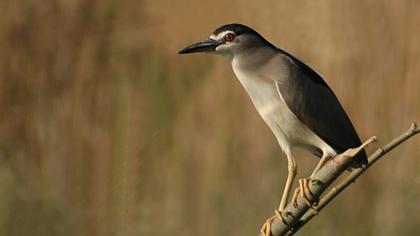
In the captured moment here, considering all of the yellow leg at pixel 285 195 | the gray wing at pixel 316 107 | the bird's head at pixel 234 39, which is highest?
the bird's head at pixel 234 39

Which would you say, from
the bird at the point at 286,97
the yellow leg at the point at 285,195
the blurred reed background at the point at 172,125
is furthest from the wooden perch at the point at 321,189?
the blurred reed background at the point at 172,125

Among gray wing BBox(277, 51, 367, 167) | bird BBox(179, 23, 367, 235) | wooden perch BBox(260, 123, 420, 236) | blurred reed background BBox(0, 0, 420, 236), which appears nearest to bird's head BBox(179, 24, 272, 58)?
bird BBox(179, 23, 367, 235)

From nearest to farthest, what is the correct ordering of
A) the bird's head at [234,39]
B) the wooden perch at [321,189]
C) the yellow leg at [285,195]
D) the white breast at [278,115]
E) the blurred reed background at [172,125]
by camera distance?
the wooden perch at [321,189]
the yellow leg at [285,195]
the white breast at [278,115]
the bird's head at [234,39]
the blurred reed background at [172,125]

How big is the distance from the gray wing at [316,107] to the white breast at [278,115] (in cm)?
2

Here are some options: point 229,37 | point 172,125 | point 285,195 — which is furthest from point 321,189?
point 172,125

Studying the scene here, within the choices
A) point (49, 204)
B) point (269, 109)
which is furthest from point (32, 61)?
point (269, 109)

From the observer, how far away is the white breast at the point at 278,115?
243cm

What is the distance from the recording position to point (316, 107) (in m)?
2.53

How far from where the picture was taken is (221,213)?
3.14 m

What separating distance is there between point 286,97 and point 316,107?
0.11m

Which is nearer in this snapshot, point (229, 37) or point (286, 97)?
point (286, 97)

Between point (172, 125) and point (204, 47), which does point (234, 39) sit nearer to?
point (204, 47)

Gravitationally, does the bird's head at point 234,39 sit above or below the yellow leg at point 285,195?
above

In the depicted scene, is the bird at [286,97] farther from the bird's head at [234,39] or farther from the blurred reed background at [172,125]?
the blurred reed background at [172,125]
